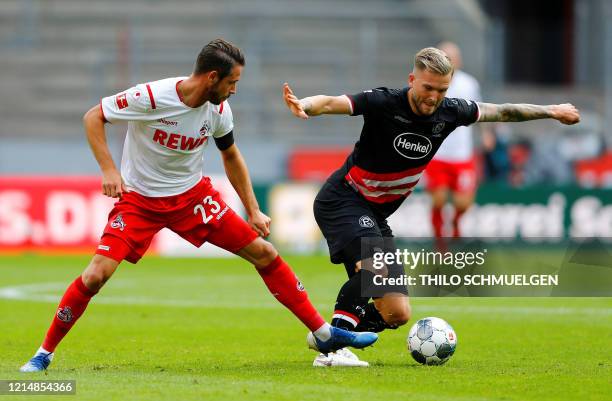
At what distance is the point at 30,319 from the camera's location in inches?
400

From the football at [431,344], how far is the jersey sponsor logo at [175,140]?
72.7 inches

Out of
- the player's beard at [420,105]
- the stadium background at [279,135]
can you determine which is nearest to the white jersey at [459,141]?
the stadium background at [279,135]

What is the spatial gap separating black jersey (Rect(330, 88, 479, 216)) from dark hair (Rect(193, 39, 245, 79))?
2.58 ft

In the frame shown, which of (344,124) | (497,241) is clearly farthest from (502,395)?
(344,124)

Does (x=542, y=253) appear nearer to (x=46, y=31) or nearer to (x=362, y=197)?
(x=362, y=197)

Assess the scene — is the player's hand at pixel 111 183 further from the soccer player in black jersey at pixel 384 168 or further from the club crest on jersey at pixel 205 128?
the soccer player in black jersey at pixel 384 168

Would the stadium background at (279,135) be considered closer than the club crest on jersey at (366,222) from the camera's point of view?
No

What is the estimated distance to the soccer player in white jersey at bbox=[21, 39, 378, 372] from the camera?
23.1ft

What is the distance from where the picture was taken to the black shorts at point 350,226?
24.7 feet

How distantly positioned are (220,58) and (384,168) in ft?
4.54

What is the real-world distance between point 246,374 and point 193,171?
1385 millimetres

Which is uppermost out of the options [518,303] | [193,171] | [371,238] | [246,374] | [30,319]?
[193,171]

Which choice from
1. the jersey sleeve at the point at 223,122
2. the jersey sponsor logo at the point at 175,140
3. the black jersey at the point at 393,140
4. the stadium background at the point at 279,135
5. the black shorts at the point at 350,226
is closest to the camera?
the jersey sponsor logo at the point at 175,140

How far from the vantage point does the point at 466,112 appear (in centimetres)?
760
